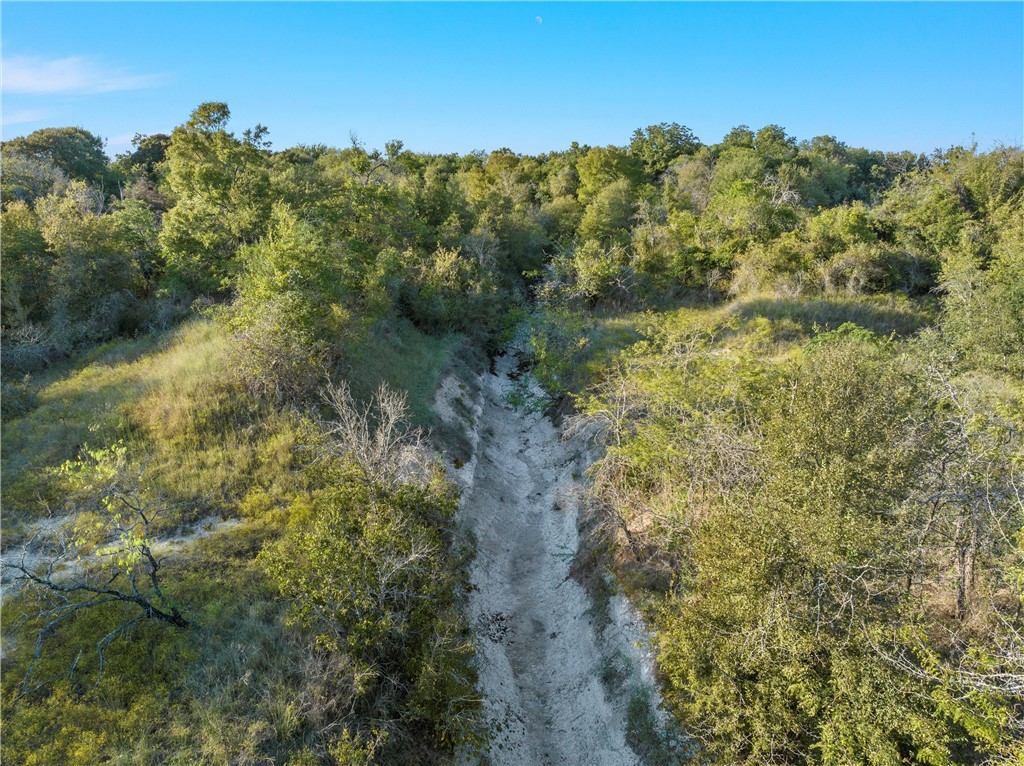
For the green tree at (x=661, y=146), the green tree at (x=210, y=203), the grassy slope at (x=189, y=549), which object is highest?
the green tree at (x=661, y=146)

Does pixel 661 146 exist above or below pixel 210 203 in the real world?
above

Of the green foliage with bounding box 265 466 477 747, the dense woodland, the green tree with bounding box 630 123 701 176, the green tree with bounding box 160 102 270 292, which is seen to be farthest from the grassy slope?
the green tree with bounding box 630 123 701 176

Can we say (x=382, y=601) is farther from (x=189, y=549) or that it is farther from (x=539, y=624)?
(x=539, y=624)

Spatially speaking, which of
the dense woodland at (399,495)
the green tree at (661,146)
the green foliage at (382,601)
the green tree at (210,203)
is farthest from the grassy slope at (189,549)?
the green tree at (661,146)

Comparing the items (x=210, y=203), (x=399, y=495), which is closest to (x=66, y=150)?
(x=210, y=203)

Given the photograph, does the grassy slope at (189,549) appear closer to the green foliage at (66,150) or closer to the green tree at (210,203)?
the green tree at (210,203)

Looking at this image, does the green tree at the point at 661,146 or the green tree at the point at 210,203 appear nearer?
the green tree at the point at 210,203
